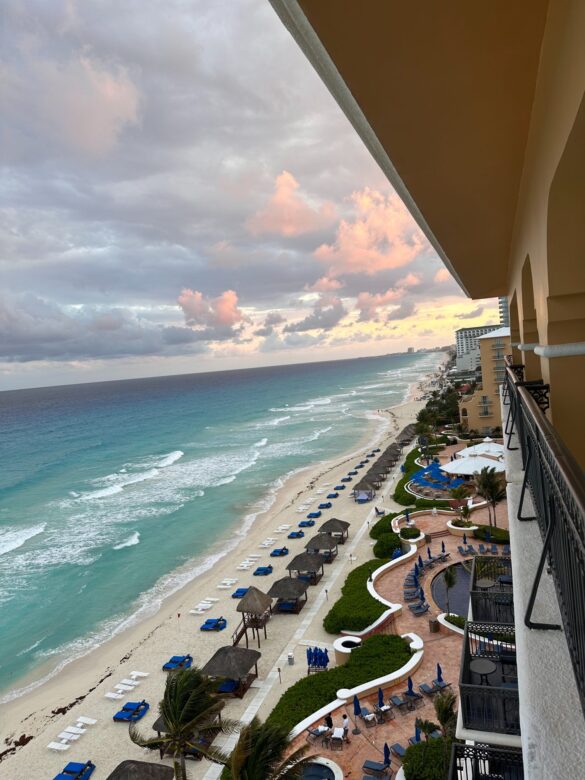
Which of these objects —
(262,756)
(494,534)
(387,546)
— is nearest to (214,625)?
(387,546)

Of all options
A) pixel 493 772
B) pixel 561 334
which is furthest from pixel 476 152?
pixel 493 772

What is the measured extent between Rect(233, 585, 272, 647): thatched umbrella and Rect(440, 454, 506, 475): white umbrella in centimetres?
1348

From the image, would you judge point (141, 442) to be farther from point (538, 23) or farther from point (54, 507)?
point (538, 23)

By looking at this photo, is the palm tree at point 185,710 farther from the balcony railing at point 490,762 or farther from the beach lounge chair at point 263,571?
the beach lounge chair at point 263,571

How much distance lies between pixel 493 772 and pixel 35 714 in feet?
64.3

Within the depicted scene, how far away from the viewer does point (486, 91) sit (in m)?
3.71

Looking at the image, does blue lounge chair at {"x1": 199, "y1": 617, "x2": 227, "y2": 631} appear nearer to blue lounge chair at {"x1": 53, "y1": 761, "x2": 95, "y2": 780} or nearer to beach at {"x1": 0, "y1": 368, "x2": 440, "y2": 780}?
beach at {"x1": 0, "y1": 368, "x2": 440, "y2": 780}

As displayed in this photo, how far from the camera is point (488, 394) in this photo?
52344 mm

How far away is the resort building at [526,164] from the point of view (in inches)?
104

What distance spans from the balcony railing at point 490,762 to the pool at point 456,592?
36.3 feet

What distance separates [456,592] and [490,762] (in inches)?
536

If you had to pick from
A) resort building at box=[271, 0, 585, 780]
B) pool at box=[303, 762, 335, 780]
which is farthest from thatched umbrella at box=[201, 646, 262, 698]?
resort building at box=[271, 0, 585, 780]

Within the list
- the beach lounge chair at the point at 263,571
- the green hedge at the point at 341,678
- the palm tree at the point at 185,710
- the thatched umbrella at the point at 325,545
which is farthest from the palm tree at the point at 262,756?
the beach lounge chair at the point at 263,571

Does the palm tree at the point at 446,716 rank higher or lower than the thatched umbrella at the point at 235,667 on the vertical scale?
higher
